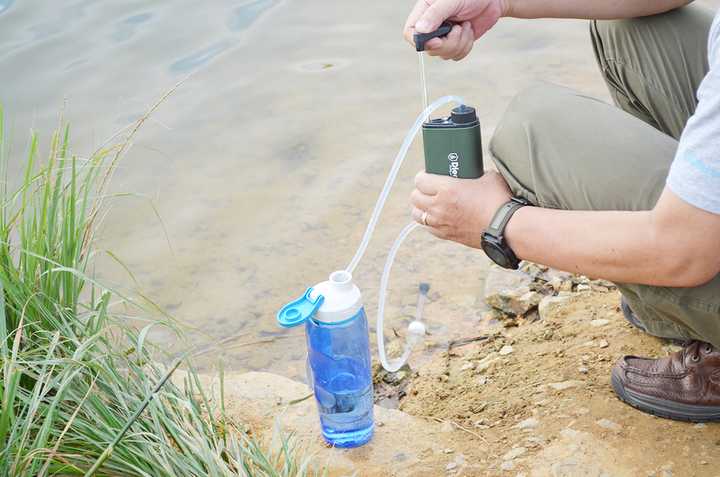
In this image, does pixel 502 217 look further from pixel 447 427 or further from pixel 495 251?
pixel 447 427

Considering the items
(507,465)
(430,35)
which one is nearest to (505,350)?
(507,465)

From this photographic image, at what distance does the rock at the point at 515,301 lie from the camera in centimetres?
276

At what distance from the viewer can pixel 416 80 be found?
14.4 feet

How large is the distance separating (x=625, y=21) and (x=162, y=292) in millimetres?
1865

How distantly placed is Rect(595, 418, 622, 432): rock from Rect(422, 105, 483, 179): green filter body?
2.06ft

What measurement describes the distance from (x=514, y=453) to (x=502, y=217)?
53cm

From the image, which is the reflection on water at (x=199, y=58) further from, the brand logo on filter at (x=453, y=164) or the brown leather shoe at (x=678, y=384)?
the brown leather shoe at (x=678, y=384)

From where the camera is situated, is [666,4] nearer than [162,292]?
Yes

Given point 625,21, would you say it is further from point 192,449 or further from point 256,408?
point 192,449

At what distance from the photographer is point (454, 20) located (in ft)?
7.27

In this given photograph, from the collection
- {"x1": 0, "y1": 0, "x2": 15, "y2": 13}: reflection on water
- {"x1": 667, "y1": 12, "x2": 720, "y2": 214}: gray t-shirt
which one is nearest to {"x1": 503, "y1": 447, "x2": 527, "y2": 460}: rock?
{"x1": 667, "y1": 12, "x2": 720, "y2": 214}: gray t-shirt

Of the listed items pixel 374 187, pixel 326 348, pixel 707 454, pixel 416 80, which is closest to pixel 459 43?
pixel 326 348

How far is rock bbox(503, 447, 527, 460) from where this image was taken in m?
1.93

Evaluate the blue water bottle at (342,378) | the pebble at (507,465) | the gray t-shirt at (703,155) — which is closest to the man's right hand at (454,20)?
the blue water bottle at (342,378)
